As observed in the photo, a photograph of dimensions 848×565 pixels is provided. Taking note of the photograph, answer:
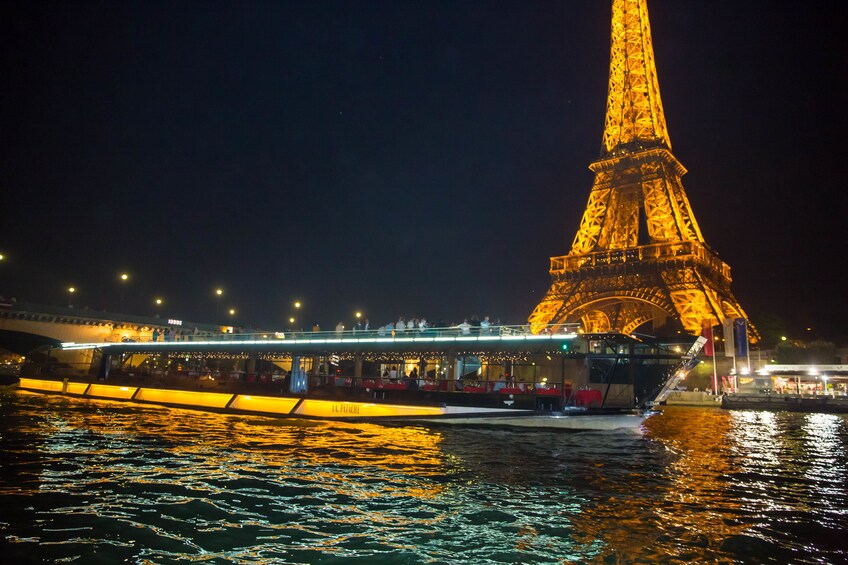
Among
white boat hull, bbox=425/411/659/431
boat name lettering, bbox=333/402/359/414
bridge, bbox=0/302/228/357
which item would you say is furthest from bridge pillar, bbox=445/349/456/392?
bridge, bbox=0/302/228/357

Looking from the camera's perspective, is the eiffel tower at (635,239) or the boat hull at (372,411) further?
the eiffel tower at (635,239)

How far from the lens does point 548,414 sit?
23094 millimetres

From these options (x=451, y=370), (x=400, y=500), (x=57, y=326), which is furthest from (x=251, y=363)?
(x=57, y=326)

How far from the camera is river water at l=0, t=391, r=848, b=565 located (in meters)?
7.53

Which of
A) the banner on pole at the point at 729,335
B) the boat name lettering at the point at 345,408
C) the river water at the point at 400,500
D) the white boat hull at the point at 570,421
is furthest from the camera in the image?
the banner on pole at the point at 729,335

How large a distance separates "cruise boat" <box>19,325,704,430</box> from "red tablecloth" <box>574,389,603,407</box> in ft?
0.14

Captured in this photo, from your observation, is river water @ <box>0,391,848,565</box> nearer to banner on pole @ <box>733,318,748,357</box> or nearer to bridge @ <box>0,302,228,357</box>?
banner on pole @ <box>733,318,748,357</box>

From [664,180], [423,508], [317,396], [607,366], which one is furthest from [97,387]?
[664,180]

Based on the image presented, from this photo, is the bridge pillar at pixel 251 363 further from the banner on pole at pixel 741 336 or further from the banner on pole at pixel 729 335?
the banner on pole at pixel 741 336

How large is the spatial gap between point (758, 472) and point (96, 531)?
15728mm

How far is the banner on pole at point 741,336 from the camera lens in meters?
52.9

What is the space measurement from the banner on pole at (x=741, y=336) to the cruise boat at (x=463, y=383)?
29.4m

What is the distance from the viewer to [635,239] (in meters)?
71.6

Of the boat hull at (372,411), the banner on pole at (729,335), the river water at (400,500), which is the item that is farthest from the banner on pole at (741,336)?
the river water at (400,500)
